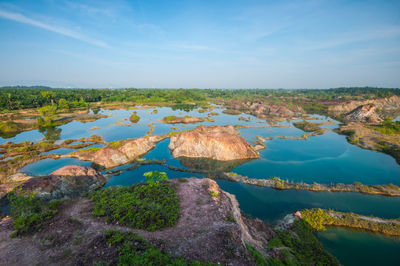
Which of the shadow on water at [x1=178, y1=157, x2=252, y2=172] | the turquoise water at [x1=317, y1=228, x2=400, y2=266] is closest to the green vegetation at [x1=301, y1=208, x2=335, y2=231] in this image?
Result: the turquoise water at [x1=317, y1=228, x2=400, y2=266]

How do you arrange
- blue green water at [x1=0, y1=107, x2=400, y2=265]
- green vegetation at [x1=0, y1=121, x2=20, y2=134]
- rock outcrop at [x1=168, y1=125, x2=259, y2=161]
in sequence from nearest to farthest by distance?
1. blue green water at [x1=0, y1=107, x2=400, y2=265]
2. rock outcrop at [x1=168, y1=125, x2=259, y2=161]
3. green vegetation at [x1=0, y1=121, x2=20, y2=134]

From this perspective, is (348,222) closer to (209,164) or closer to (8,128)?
(209,164)

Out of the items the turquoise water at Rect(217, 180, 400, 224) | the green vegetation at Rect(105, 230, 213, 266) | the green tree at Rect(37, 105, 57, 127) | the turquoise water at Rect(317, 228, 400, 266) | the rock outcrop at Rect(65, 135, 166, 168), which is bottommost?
the turquoise water at Rect(317, 228, 400, 266)

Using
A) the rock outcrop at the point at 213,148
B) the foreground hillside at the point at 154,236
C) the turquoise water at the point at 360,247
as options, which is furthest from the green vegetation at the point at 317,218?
the rock outcrop at the point at 213,148

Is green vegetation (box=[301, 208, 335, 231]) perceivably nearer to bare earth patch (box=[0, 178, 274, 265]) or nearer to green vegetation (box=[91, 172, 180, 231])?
bare earth patch (box=[0, 178, 274, 265])

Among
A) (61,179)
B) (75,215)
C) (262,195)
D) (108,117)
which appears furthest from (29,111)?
(262,195)

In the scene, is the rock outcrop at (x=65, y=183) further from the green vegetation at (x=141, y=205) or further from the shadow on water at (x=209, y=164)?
the shadow on water at (x=209, y=164)
